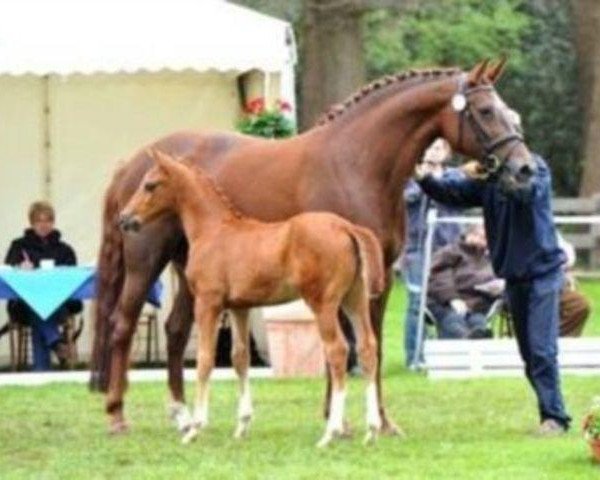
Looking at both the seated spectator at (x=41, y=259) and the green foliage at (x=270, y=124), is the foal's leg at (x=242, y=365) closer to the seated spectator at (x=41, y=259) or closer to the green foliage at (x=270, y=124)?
the green foliage at (x=270, y=124)

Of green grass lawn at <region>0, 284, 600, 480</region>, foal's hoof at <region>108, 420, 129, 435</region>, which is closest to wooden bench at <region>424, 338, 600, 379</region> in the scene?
green grass lawn at <region>0, 284, 600, 480</region>

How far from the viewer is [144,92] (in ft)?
62.3

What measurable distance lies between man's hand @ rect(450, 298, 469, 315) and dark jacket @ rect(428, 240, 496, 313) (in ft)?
0.09

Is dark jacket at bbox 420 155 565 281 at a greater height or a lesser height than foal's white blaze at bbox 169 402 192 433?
greater

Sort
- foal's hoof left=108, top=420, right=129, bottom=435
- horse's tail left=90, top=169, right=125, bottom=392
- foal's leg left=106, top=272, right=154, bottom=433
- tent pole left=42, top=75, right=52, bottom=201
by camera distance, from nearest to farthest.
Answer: foal's hoof left=108, top=420, right=129, bottom=435, foal's leg left=106, top=272, right=154, bottom=433, horse's tail left=90, top=169, right=125, bottom=392, tent pole left=42, top=75, right=52, bottom=201

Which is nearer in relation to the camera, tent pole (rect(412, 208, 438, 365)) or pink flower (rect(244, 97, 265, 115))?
tent pole (rect(412, 208, 438, 365))

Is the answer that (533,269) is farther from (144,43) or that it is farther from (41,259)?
(41,259)

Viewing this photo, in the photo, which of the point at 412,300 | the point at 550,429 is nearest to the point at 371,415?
the point at 550,429

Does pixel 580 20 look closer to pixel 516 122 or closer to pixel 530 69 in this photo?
pixel 530 69

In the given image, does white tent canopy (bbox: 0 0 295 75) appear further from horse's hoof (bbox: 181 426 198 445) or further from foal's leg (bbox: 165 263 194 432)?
horse's hoof (bbox: 181 426 198 445)

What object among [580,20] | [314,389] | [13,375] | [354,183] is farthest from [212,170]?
[580,20]

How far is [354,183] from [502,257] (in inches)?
34.8

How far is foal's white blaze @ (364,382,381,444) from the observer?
12.2 meters

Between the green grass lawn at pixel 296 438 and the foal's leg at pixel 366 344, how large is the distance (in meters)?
0.14
